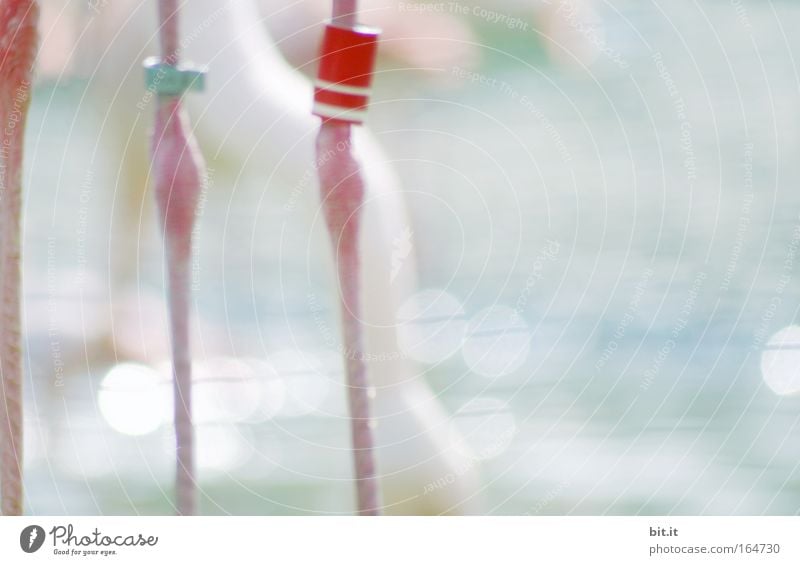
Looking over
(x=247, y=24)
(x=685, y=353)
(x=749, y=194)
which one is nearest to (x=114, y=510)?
(x=247, y=24)

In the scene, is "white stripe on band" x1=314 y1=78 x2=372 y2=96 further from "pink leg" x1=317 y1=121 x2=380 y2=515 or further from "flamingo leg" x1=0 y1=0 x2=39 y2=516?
"flamingo leg" x1=0 y1=0 x2=39 y2=516

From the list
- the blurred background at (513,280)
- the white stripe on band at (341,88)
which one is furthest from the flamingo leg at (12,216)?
the white stripe on band at (341,88)

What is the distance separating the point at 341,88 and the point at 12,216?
308mm

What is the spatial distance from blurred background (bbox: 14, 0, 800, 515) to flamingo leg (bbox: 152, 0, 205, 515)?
0.04 meters

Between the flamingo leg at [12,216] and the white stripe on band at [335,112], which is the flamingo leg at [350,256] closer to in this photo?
the white stripe on band at [335,112]

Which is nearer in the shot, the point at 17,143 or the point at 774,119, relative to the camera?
the point at 17,143

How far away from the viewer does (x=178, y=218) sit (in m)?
0.86

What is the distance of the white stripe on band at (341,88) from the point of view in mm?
849

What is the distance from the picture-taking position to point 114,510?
96 cm

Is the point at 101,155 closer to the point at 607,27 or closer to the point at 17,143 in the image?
the point at 17,143
